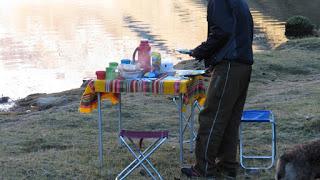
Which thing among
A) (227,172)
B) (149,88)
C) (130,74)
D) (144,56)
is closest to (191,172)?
(227,172)

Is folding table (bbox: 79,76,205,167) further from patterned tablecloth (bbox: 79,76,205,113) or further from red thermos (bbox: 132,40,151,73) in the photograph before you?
red thermos (bbox: 132,40,151,73)

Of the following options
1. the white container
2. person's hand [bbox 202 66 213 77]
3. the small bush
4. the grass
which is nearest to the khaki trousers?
person's hand [bbox 202 66 213 77]

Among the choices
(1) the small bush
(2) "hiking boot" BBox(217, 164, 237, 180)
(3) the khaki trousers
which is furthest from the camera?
(1) the small bush

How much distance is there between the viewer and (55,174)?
6332mm

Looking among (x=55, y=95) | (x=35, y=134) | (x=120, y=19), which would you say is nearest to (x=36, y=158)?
(x=35, y=134)

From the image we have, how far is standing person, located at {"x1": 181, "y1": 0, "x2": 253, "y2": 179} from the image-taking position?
5574 millimetres

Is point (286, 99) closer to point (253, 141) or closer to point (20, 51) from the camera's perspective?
point (253, 141)

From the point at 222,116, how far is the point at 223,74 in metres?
0.42

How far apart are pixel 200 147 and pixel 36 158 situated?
2.10 meters

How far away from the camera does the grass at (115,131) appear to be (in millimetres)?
6520

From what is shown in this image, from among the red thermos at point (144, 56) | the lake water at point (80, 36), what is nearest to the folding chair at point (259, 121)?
the red thermos at point (144, 56)

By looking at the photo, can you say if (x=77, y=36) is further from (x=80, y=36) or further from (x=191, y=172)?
(x=191, y=172)

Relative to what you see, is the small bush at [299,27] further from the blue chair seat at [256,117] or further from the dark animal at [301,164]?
the dark animal at [301,164]

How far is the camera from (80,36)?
26.0m
